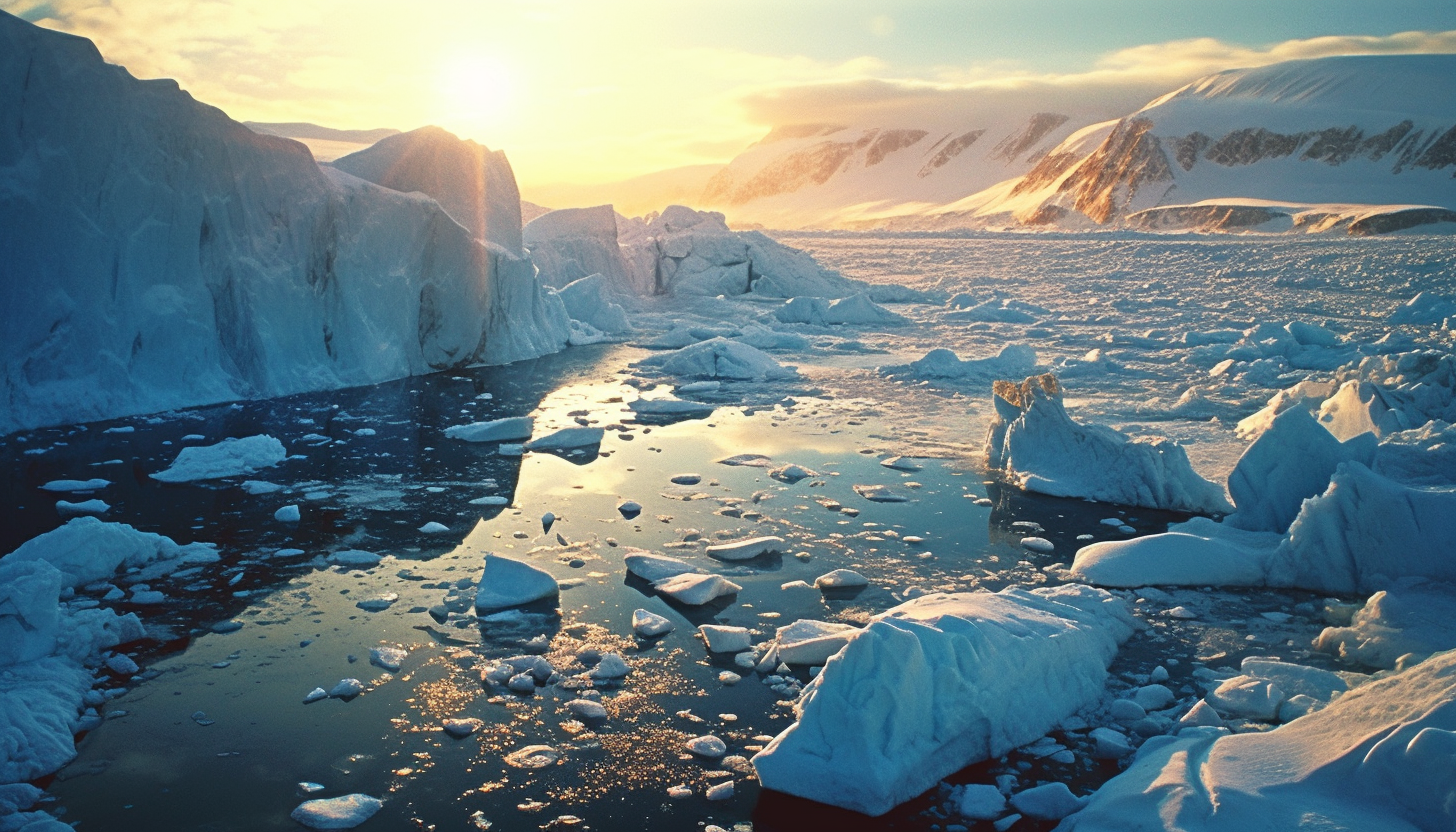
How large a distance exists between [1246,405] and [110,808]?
29.0 feet

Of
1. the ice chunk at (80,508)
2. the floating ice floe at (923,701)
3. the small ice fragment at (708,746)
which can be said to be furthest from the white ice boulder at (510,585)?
the ice chunk at (80,508)

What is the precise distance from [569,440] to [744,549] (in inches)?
114

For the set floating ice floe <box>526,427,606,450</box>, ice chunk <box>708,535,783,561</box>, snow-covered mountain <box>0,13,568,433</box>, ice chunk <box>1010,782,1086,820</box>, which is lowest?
ice chunk <box>1010,782,1086,820</box>

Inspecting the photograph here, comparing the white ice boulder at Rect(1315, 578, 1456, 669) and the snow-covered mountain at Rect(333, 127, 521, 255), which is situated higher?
the snow-covered mountain at Rect(333, 127, 521, 255)

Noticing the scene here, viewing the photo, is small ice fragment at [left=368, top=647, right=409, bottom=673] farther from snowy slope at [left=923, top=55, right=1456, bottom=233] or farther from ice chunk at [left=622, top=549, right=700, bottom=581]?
snowy slope at [left=923, top=55, right=1456, bottom=233]

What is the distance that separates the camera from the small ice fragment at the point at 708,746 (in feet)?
9.76

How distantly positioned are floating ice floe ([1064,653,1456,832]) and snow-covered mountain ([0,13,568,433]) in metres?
8.23

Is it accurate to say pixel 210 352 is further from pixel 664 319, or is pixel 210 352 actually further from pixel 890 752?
pixel 664 319

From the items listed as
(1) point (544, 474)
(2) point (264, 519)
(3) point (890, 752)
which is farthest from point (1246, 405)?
(2) point (264, 519)

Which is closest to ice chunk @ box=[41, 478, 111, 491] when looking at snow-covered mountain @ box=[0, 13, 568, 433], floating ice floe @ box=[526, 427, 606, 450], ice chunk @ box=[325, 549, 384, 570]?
snow-covered mountain @ box=[0, 13, 568, 433]

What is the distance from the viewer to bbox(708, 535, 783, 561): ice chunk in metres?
4.78

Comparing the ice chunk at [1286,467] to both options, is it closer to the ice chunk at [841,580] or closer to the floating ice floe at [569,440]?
the ice chunk at [841,580]

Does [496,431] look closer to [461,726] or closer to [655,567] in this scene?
[655,567]

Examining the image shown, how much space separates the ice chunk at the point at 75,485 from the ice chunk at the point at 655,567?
3.66 meters
